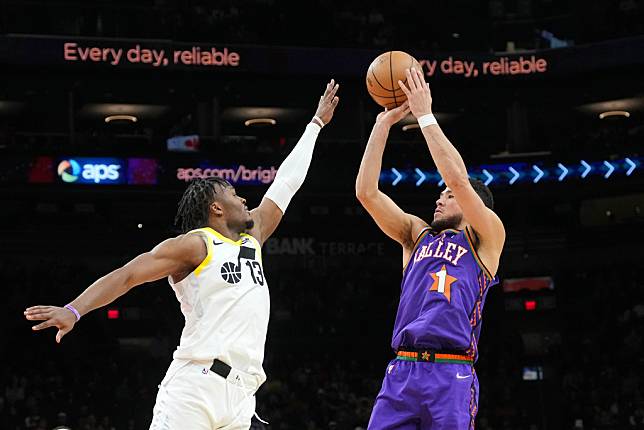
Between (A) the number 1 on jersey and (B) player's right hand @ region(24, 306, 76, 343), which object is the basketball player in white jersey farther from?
(A) the number 1 on jersey

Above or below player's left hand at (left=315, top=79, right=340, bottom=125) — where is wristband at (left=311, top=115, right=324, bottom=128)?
below

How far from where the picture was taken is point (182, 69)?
24.0 metres

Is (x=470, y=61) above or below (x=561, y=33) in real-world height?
below

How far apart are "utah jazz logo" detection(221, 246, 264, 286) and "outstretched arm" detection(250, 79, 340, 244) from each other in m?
0.30

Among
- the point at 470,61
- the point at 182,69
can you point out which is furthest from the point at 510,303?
the point at 182,69

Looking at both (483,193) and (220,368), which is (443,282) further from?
(220,368)

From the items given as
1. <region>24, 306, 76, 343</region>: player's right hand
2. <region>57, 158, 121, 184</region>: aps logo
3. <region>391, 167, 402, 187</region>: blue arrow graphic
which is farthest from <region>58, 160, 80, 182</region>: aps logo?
<region>24, 306, 76, 343</region>: player's right hand

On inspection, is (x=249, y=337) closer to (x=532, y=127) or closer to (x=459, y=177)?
(x=459, y=177)

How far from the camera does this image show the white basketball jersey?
5676 millimetres

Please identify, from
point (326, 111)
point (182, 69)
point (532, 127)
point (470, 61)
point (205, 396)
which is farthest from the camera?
point (532, 127)

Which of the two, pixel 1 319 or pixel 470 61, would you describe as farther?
pixel 470 61

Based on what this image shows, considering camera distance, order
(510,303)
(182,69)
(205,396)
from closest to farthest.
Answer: (205,396) < (182,69) < (510,303)

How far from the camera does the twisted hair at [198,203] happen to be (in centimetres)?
→ 610

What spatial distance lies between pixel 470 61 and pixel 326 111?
1894cm
